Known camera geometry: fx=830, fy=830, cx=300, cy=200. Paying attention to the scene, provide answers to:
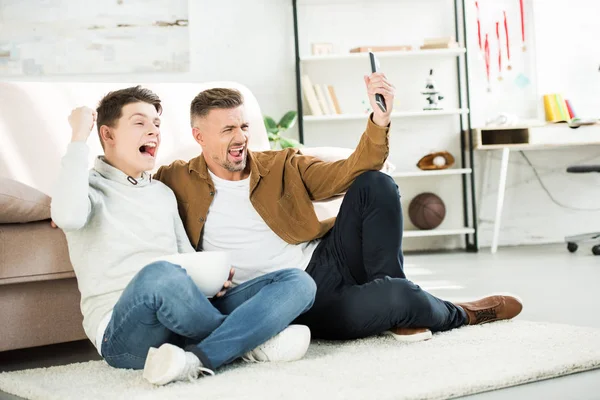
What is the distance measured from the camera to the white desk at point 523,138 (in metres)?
5.11

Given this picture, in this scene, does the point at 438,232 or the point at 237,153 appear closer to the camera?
the point at 237,153

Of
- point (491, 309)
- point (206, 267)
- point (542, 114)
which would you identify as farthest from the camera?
point (542, 114)

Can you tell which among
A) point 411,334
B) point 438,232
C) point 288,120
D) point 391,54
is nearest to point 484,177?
point 438,232

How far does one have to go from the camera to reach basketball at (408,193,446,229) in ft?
17.9

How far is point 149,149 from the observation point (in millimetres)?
2150

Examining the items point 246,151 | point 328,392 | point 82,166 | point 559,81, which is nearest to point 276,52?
point 559,81

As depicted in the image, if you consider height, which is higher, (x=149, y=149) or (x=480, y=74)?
(x=480, y=74)

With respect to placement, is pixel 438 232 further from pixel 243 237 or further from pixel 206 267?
pixel 206 267

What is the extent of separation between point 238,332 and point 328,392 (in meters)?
0.30

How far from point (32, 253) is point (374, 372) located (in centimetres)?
99

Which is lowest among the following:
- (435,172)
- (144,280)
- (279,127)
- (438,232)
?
(438,232)

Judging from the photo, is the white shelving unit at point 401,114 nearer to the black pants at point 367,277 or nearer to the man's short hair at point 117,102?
the black pants at point 367,277

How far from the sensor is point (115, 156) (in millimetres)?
2113

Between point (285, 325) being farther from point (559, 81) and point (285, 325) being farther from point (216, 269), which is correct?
point (559, 81)
